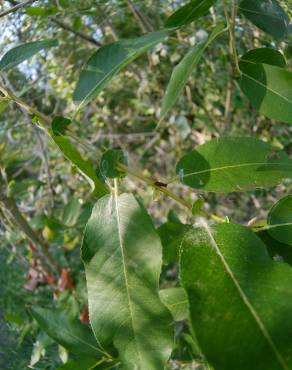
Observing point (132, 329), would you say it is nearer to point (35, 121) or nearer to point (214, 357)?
point (214, 357)

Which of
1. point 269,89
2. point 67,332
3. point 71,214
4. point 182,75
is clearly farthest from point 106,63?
point 71,214

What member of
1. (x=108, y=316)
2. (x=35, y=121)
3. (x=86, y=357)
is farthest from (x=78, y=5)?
(x=108, y=316)

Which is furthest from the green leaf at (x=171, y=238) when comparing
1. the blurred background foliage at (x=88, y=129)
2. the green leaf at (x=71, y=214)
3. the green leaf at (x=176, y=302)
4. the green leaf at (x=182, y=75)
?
the green leaf at (x=71, y=214)

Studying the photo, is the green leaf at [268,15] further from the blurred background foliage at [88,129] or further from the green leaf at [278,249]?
the blurred background foliage at [88,129]

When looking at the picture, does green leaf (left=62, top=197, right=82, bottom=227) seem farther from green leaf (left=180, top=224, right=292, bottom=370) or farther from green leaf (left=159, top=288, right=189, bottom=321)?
green leaf (left=180, top=224, right=292, bottom=370)

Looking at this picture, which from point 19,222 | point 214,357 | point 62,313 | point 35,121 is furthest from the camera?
point 19,222

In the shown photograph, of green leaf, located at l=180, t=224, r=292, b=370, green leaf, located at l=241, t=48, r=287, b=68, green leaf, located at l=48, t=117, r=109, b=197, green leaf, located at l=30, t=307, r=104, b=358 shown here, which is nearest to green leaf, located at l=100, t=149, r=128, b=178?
green leaf, located at l=48, t=117, r=109, b=197
